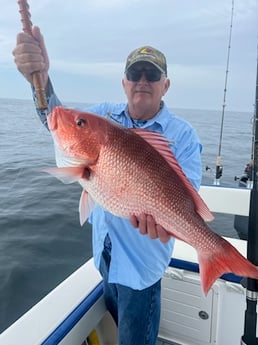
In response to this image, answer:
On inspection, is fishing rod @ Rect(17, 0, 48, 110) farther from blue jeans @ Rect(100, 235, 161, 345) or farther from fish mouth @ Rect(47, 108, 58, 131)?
blue jeans @ Rect(100, 235, 161, 345)

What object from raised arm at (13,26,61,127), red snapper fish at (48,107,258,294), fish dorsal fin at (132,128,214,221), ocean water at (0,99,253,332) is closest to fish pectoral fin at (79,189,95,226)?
red snapper fish at (48,107,258,294)

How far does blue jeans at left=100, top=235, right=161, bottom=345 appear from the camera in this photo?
Result: 1.88m

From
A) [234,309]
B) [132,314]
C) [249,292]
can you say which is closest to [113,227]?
[132,314]

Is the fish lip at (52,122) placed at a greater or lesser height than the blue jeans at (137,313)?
greater

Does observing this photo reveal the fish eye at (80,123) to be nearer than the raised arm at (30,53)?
Yes

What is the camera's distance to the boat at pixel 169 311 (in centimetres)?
192

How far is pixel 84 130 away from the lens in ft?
4.30

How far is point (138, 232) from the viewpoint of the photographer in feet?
5.90

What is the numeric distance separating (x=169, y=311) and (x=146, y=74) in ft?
5.85

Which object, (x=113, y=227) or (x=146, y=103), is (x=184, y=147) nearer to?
(x=146, y=103)

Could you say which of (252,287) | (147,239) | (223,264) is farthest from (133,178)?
(252,287)

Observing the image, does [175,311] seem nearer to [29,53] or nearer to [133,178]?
[133,178]

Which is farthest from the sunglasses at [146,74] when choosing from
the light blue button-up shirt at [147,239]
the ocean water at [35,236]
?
the ocean water at [35,236]

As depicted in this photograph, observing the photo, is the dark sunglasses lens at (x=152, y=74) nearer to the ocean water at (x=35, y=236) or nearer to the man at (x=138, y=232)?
the man at (x=138, y=232)
